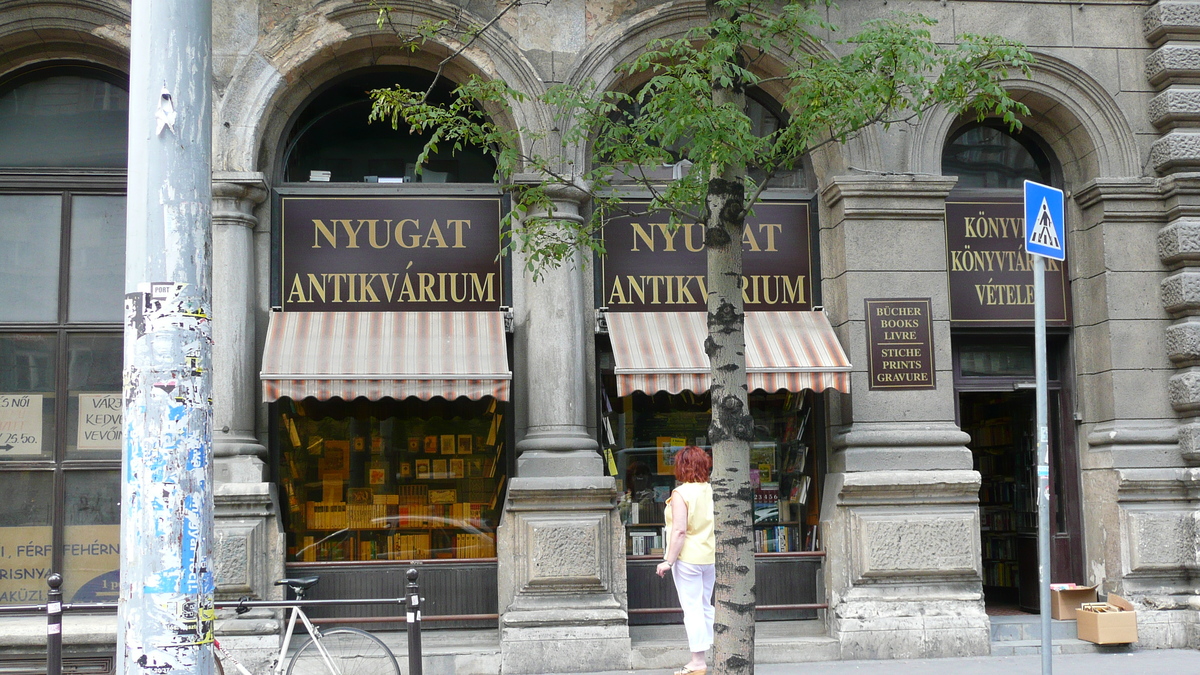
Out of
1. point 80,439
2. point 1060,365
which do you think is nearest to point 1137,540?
point 1060,365

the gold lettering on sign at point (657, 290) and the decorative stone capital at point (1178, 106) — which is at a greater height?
the decorative stone capital at point (1178, 106)

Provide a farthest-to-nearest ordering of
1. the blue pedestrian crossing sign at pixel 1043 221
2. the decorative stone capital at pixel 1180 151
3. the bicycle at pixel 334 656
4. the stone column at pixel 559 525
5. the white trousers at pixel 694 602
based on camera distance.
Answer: the decorative stone capital at pixel 1180 151 < the stone column at pixel 559 525 < the white trousers at pixel 694 602 < the bicycle at pixel 334 656 < the blue pedestrian crossing sign at pixel 1043 221

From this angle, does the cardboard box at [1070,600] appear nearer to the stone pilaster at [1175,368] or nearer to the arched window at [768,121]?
the stone pilaster at [1175,368]

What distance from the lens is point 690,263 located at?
422 inches

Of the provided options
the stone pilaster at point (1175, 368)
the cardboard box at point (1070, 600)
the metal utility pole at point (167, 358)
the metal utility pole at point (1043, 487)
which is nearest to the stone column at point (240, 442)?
the metal utility pole at point (167, 358)

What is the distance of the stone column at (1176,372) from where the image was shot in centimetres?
1036

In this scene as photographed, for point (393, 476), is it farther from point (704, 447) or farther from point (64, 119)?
point (64, 119)

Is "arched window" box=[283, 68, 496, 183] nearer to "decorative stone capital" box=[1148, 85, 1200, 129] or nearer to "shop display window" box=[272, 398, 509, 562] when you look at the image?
"shop display window" box=[272, 398, 509, 562]

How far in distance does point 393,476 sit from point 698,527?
3.29 meters

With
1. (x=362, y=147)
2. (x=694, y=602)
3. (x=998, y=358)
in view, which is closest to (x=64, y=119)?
(x=362, y=147)

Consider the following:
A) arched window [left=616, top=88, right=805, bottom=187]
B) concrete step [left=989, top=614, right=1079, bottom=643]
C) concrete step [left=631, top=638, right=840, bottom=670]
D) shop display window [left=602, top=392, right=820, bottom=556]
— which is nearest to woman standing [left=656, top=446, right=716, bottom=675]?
concrete step [left=631, top=638, right=840, bottom=670]

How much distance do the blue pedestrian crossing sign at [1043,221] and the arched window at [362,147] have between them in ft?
18.4

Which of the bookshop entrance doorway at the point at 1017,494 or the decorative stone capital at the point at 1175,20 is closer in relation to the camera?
the decorative stone capital at the point at 1175,20

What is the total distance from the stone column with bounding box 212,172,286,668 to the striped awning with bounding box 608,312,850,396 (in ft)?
11.1
